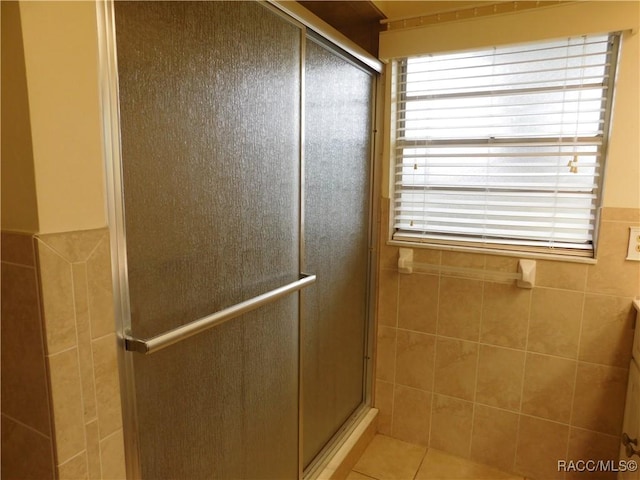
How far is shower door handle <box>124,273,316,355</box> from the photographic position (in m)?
0.85

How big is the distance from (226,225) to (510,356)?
145cm

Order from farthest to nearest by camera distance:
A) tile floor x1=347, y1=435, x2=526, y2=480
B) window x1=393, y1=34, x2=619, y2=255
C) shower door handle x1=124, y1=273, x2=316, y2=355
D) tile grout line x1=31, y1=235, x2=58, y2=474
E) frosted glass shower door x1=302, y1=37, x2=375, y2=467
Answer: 1. tile floor x1=347, y1=435, x2=526, y2=480
2. window x1=393, y1=34, x2=619, y2=255
3. frosted glass shower door x1=302, y1=37, x2=375, y2=467
4. shower door handle x1=124, y1=273, x2=316, y2=355
5. tile grout line x1=31, y1=235, x2=58, y2=474

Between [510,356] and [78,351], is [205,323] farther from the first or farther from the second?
[510,356]

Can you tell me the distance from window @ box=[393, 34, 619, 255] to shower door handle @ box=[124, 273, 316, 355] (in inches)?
35.5

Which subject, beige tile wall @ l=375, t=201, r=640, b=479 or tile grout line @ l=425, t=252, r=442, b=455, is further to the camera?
tile grout line @ l=425, t=252, r=442, b=455

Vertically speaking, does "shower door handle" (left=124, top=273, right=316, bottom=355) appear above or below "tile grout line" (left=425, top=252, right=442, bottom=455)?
above

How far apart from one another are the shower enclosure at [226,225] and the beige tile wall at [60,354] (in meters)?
0.05

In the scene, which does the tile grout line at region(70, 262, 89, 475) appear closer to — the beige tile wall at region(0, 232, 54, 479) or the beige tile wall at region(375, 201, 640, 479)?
the beige tile wall at region(0, 232, 54, 479)

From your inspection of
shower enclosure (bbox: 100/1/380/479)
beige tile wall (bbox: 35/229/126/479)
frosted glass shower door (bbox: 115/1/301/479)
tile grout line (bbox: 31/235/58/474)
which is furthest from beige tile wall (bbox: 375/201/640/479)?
tile grout line (bbox: 31/235/58/474)

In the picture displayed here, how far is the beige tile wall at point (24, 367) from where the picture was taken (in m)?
0.72

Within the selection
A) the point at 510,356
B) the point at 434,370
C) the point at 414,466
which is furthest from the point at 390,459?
the point at 510,356

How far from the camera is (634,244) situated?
1568 millimetres

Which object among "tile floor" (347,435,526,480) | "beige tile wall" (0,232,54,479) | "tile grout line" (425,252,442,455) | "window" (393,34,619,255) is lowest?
"tile floor" (347,435,526,480)

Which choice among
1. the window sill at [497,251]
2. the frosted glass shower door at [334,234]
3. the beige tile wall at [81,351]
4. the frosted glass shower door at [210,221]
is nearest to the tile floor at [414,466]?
the frosted glass shower door at [334,234]
